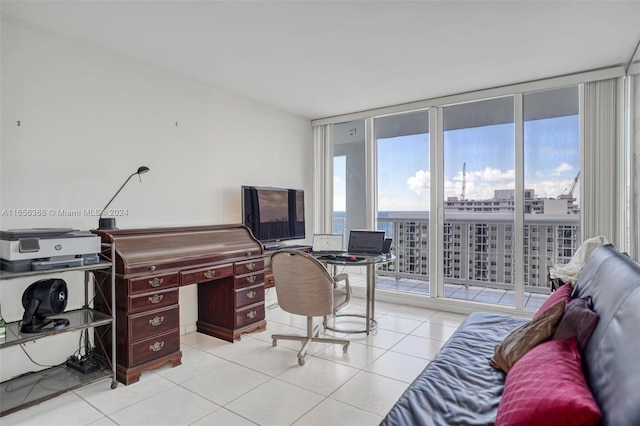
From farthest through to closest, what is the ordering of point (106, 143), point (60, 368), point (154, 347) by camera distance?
point (106, 143)
point (154, 347)
point (60, 368)

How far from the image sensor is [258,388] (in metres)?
2.53

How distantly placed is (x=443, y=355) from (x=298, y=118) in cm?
405

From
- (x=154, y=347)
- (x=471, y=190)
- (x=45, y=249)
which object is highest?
(x=471, y=190)

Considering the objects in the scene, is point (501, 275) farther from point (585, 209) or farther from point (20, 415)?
point (20, 415)

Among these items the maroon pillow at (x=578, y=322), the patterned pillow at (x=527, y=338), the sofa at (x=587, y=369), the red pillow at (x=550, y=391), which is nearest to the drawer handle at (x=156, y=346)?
the sofa at (x=587, y=369)

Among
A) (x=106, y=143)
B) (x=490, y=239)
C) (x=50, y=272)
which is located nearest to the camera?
(x=50, y=272)

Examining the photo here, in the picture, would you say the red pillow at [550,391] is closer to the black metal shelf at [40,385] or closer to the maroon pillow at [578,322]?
the maroon pillow at [578,322]

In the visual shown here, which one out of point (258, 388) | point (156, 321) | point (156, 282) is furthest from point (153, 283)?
point (258, 388)

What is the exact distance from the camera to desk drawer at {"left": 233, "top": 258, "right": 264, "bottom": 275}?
11.4ft

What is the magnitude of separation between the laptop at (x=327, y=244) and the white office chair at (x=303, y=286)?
2.94 feet

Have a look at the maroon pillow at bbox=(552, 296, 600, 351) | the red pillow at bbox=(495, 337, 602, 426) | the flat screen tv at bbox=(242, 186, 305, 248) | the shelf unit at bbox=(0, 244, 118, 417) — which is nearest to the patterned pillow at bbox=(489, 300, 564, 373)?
the maroon pillow at bbox=(552, 296, 600, 351)

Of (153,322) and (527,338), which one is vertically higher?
(527,338)

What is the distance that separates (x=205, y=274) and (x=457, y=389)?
224 cm

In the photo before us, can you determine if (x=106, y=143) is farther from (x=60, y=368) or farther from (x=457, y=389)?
(x=457, y=389)
